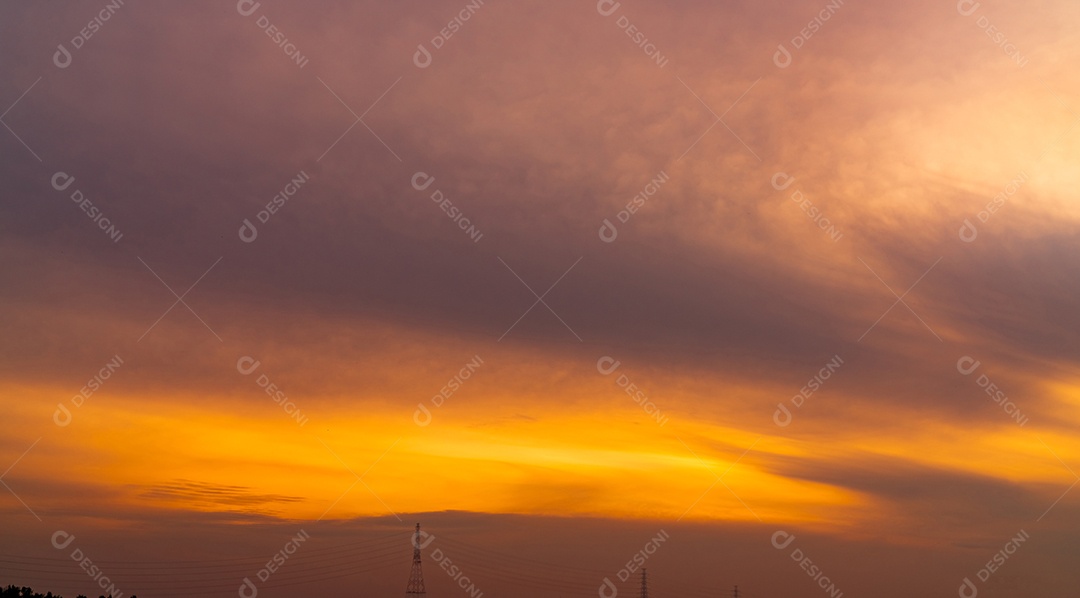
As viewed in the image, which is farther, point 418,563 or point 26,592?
point 418,563

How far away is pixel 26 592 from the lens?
4257 inches

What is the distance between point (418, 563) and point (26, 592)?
7758 cm

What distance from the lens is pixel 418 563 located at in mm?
155750
